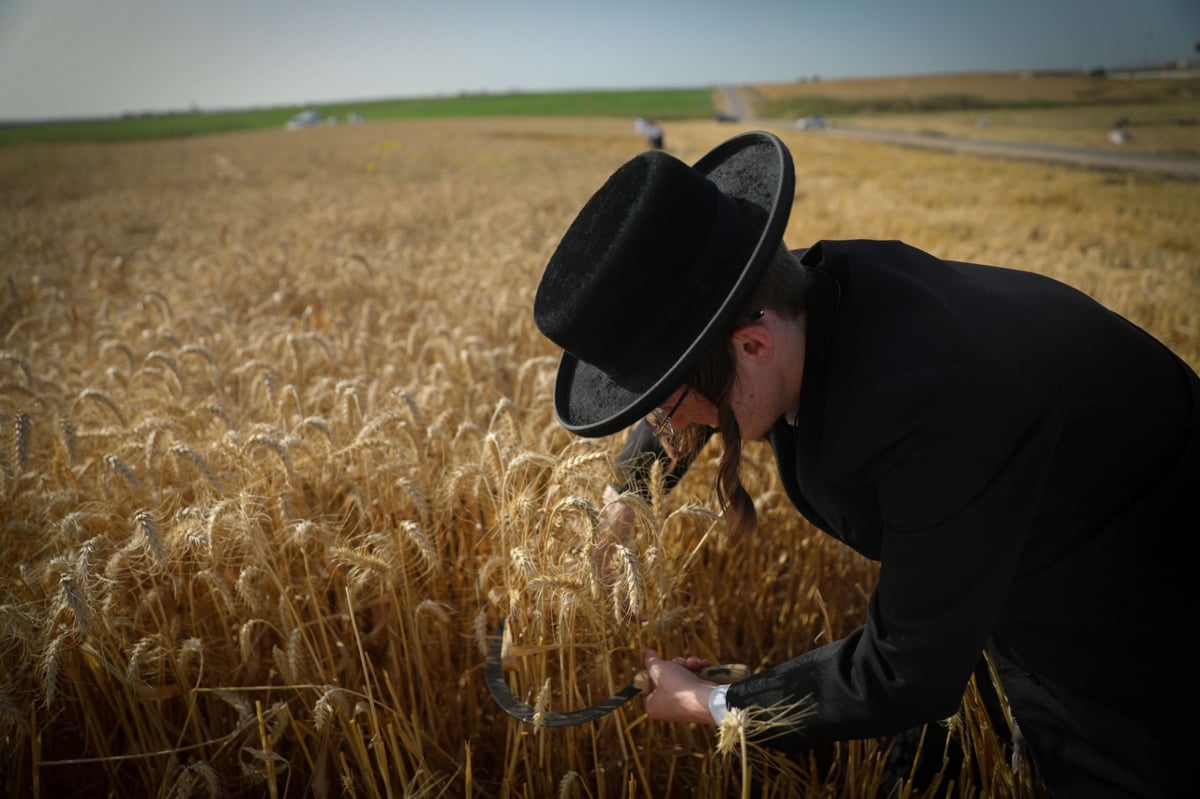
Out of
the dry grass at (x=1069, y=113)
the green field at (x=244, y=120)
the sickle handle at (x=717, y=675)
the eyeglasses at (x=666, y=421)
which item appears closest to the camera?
the eyeglasses at (x=666, y=421)

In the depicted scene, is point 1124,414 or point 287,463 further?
point 287,463

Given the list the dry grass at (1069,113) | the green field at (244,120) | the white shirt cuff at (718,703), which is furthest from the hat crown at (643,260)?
the green field at (244,120)

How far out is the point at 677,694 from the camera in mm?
1482

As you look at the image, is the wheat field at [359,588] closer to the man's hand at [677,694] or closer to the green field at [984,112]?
the man's hand at [677,694]

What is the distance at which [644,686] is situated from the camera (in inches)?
65.0

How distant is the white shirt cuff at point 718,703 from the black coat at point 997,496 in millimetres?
20

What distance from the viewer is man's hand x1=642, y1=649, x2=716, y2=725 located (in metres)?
1.44

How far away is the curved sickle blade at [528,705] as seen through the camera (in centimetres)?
144

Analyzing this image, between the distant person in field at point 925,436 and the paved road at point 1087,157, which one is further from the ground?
the paved road at point 1087,157

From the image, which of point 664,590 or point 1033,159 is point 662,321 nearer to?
point 664,590

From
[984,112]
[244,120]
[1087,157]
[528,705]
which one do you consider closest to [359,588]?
[528,705]

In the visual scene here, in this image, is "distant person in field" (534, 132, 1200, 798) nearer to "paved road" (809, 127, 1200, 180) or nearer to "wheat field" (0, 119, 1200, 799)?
"wheat field" (0, 119, 1200, 799)

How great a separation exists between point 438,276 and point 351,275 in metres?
0.85

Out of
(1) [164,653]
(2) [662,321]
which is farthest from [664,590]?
(1) [164,653]
